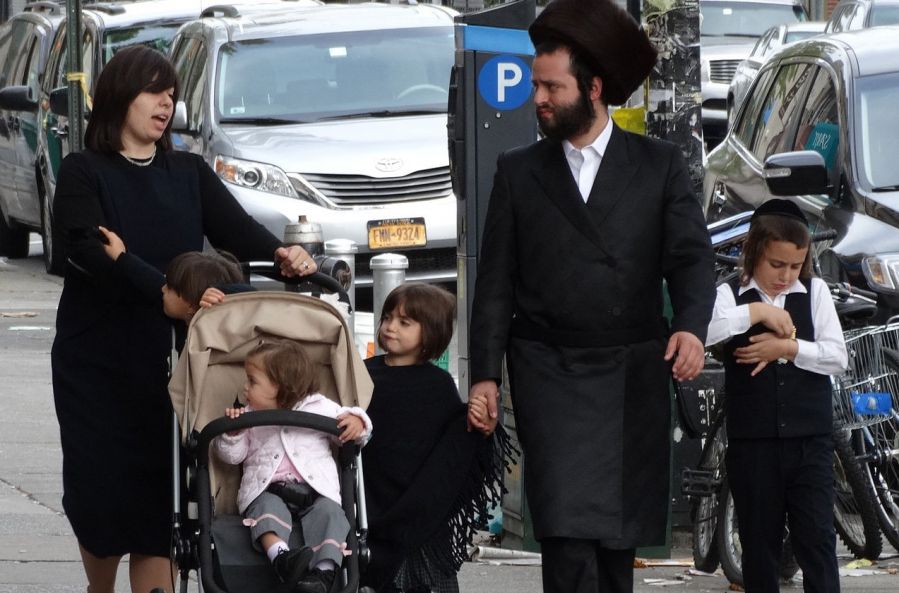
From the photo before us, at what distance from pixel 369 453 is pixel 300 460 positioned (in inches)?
20.0

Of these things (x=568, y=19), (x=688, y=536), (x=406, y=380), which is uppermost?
(x=568, y=19)

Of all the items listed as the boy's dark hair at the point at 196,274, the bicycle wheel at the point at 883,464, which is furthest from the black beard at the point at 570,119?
the bicycle wheel at the point at 883,464

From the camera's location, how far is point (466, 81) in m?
7.79

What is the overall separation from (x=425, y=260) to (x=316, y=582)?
27.9 feet

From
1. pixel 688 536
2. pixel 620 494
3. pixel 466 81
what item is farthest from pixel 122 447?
pixel 688 536

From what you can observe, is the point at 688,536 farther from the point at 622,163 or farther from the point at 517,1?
the point at 622,163

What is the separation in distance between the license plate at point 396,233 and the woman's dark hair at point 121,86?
747 centimetres

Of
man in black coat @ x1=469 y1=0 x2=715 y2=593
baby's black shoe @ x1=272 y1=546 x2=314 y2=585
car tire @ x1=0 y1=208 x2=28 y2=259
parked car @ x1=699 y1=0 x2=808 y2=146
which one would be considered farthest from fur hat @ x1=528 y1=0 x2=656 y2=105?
parked car @ x1=699 y1=0 x2=808 y2=146

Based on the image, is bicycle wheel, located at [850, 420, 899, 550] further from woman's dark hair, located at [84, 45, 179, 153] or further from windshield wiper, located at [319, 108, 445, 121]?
windshield wiper, located at [319, 108, 445, 121]

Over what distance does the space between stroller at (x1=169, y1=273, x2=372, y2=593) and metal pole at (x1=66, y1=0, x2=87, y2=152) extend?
9038mm

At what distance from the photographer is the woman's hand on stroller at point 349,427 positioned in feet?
18.0

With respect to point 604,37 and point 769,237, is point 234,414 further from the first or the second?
point 769,237

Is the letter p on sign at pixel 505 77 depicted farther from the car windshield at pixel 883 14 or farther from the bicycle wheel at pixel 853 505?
the car windshield at pixel 883 14

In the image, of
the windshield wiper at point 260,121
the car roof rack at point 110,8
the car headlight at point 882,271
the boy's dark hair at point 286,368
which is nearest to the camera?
the boy's dark hair at point 286,368
